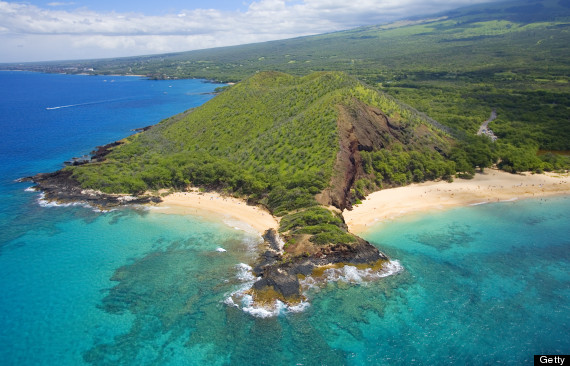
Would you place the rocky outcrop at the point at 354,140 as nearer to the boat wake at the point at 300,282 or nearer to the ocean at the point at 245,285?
the ocean at the point at 245,285

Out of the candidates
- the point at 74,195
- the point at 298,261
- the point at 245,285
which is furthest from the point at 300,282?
the point at 74,195

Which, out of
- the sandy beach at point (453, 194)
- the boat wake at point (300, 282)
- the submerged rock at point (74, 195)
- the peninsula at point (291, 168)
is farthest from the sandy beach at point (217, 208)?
the sandy beach at point (453, 194)

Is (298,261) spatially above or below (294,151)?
below

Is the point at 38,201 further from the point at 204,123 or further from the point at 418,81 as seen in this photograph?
the point at 418,81

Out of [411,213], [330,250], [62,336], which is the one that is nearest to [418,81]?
[411,213]

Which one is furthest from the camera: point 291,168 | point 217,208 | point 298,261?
point 291,168

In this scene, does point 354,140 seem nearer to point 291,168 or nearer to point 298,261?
point 291,168

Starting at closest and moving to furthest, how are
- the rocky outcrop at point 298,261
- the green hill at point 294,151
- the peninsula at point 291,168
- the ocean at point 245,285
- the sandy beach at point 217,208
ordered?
the ocean at point 245,285
the rocky outcrop at point 298,261
the peninsula at point 291,168
the sandy beach at point 217,208
the green hill at point 294,151
